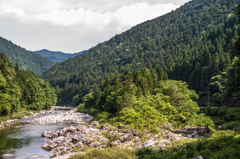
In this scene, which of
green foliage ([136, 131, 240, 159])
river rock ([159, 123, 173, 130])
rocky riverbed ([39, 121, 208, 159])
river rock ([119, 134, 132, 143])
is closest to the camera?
green foliage ([136, 131, 240, 159])

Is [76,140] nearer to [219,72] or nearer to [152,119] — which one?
[152,119]

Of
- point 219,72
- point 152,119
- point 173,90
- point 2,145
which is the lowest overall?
point 2,145

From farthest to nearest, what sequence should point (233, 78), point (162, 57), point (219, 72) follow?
point (162, 57) → point (219, 72) → point (233, 78)

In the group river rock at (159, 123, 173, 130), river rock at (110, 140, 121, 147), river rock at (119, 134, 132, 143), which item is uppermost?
river rock at (159, 123, 173, 130)

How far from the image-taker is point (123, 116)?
43.1 metres

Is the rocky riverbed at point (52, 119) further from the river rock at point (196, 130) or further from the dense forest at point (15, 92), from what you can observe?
the river rock at point (196, 130)

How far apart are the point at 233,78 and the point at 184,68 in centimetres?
5061

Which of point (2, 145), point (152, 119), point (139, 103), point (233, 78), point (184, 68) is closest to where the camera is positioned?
point (2, 145)

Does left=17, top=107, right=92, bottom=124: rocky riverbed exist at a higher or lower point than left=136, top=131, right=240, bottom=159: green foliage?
lower

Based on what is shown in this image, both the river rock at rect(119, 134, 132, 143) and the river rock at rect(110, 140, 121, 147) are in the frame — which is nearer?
the river rock at rect(110, 140, 121, 147)

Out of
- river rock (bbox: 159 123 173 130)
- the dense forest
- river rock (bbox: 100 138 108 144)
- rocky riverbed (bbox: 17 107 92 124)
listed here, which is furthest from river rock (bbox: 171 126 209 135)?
the dense forest

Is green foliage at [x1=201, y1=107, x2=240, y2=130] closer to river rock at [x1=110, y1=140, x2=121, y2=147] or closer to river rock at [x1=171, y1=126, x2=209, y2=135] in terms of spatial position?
river rock at [x1=171, y1=126, x2=209, y2=135]

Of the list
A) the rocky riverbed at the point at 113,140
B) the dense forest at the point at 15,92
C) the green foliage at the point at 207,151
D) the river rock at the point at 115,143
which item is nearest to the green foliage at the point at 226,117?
the rocky riverbed at the point at 113,140

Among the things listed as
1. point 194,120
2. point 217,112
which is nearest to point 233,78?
point 217,112
